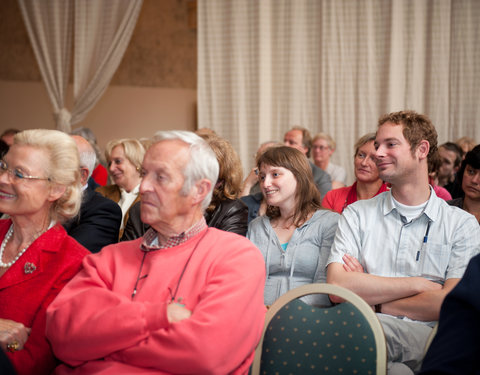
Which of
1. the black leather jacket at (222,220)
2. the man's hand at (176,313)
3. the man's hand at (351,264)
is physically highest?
the black leather jacket at (222,220)

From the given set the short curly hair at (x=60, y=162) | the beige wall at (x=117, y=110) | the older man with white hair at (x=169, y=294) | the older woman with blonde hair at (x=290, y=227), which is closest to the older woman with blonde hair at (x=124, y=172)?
the older woman with blonde hair at (x=290, y=227)

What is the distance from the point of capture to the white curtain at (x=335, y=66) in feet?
19.0

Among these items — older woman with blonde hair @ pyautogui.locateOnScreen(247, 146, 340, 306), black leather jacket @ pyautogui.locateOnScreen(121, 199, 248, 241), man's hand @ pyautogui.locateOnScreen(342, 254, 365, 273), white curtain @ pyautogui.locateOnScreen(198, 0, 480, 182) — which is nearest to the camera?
man's hand @ pyautogui.locateOnScreen(342, 254, 365, 273)

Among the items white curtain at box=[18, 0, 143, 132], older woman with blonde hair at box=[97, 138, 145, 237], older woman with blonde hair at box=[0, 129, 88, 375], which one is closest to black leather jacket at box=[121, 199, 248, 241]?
older woman with blonde hair at box=[0, 129, 88, 375]

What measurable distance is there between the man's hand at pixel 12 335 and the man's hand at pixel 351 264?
130cm

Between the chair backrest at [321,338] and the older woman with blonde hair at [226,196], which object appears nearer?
the chair backrest at [321,338]

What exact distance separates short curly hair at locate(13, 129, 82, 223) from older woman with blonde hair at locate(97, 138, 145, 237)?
190cm

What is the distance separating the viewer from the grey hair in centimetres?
171

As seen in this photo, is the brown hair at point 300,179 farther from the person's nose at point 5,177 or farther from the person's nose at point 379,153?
the person's nose at point 5,177

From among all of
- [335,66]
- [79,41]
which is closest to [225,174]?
[335,66]

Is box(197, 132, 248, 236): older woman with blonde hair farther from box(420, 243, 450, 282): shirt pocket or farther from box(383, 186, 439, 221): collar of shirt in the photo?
box(420, 243, 450, 282): shirt pocket

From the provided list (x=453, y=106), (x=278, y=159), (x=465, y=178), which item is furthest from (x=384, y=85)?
(x=278, y=159)

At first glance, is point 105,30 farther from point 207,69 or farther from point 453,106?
point 453,106

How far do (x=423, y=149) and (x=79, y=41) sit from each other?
5351mm
